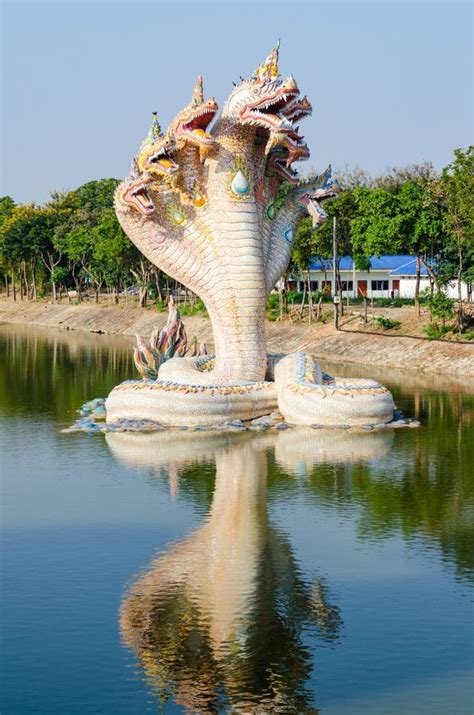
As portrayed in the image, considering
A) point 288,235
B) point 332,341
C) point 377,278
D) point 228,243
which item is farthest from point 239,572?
point 377,278

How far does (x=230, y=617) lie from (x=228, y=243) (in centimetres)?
1426

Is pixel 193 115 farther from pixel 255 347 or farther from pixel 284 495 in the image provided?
pixel 284 495

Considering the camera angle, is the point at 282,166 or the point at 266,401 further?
the point at 282,166

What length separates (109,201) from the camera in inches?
3386

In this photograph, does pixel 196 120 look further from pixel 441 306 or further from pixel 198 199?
pixel 441 306

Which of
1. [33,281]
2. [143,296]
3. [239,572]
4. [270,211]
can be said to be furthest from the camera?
[33,281]

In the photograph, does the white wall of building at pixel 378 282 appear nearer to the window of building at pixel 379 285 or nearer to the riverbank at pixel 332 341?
the window of building at pixel 379 285

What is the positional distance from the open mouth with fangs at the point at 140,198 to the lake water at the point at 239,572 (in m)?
5.37

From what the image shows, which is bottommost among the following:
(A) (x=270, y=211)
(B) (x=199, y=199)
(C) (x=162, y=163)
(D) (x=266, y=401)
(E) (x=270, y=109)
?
(D) (x=266, y=401)

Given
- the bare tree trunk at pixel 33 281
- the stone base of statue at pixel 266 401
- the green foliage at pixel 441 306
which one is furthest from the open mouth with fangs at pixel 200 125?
the bare tree trunk at pixel 33 281

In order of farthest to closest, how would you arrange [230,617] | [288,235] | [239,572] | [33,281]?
[33,281] → [288,235] → [239,572] → [230,617]

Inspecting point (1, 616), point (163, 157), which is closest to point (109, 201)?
point (163, 157)

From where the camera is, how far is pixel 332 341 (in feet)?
148

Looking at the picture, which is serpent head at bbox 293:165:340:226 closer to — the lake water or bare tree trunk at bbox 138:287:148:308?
the lake water
